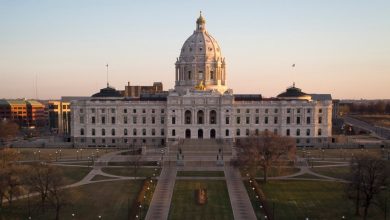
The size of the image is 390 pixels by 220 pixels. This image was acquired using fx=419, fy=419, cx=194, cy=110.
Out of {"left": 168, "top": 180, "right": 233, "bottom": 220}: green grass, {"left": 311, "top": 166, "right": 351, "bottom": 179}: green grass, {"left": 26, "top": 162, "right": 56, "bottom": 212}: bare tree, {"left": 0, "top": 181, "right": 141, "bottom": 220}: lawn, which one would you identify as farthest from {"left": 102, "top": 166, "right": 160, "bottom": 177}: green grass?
{"left": 311, "top": 166, "right": 351, "bottom": 179}: green grass

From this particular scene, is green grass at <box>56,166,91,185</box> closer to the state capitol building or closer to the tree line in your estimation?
the tree line

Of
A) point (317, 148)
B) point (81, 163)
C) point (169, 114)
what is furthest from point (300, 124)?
point (81, 163)

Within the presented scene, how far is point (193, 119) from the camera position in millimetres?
120188

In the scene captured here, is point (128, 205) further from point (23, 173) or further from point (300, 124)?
point (300, 124)

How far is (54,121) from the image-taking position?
549ft

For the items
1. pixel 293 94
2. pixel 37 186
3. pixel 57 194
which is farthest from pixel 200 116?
pixel 57 194

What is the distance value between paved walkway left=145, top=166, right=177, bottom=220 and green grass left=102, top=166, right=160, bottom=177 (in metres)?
2.03

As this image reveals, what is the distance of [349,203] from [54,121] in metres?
134

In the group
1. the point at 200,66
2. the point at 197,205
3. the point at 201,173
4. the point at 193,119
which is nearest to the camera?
the point at 197,205

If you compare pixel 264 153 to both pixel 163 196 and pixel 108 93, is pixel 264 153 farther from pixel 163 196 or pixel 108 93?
pixel 108 93

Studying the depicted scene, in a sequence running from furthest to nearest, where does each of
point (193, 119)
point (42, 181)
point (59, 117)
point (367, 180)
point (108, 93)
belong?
point (59, 117), point (108, 93), point (193, 119), point (42, 181), point (367, 180)

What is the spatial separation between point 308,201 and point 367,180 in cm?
936

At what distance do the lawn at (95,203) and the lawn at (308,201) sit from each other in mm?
18377

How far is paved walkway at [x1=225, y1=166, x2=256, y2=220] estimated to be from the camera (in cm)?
5344
